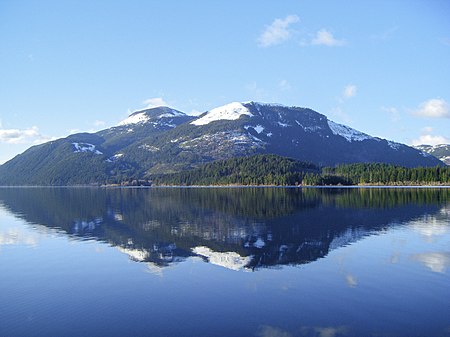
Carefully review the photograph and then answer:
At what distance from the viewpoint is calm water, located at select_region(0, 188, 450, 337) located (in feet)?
83.2

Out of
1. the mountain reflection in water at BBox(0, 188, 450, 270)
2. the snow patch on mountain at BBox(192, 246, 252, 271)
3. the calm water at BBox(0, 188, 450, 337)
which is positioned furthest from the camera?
the mountain reflection in water at BBox(0, 188, 450, 270)

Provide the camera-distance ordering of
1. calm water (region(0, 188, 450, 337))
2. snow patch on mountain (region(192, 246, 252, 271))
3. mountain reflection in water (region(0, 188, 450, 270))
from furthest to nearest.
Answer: mountain reflection in water (region(0, 188, 450, 270)), snow patch on mountain (region(192, 246, 252, 271)), calm water (region(0, 188, 450, 337))

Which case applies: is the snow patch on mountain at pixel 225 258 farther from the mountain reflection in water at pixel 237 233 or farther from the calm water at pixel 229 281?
the calm water at pixel 229 281

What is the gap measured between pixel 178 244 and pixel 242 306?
25.6 m

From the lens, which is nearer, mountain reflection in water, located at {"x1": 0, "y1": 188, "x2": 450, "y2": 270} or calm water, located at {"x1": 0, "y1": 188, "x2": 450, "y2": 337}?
calm water, located at {"x1": 0, "y1": 188, "x2": 450, "y2": 337}

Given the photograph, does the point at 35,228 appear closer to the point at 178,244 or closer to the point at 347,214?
the point at 178,244

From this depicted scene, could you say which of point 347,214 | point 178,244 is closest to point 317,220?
point 347,214

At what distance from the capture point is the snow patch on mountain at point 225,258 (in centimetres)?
4088

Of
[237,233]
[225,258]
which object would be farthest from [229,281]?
[237,233]

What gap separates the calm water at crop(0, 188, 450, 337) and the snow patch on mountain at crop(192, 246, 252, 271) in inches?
4.8

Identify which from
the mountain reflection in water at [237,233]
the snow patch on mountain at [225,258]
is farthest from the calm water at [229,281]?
the mountain reflection in water at [237,233]

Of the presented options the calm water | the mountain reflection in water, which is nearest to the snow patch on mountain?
the mountain reflection in water

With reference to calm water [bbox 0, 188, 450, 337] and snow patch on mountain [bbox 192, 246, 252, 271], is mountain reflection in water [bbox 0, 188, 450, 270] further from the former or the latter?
calm water [bbox 0, 188, 450, 337]

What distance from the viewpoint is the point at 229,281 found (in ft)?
115
